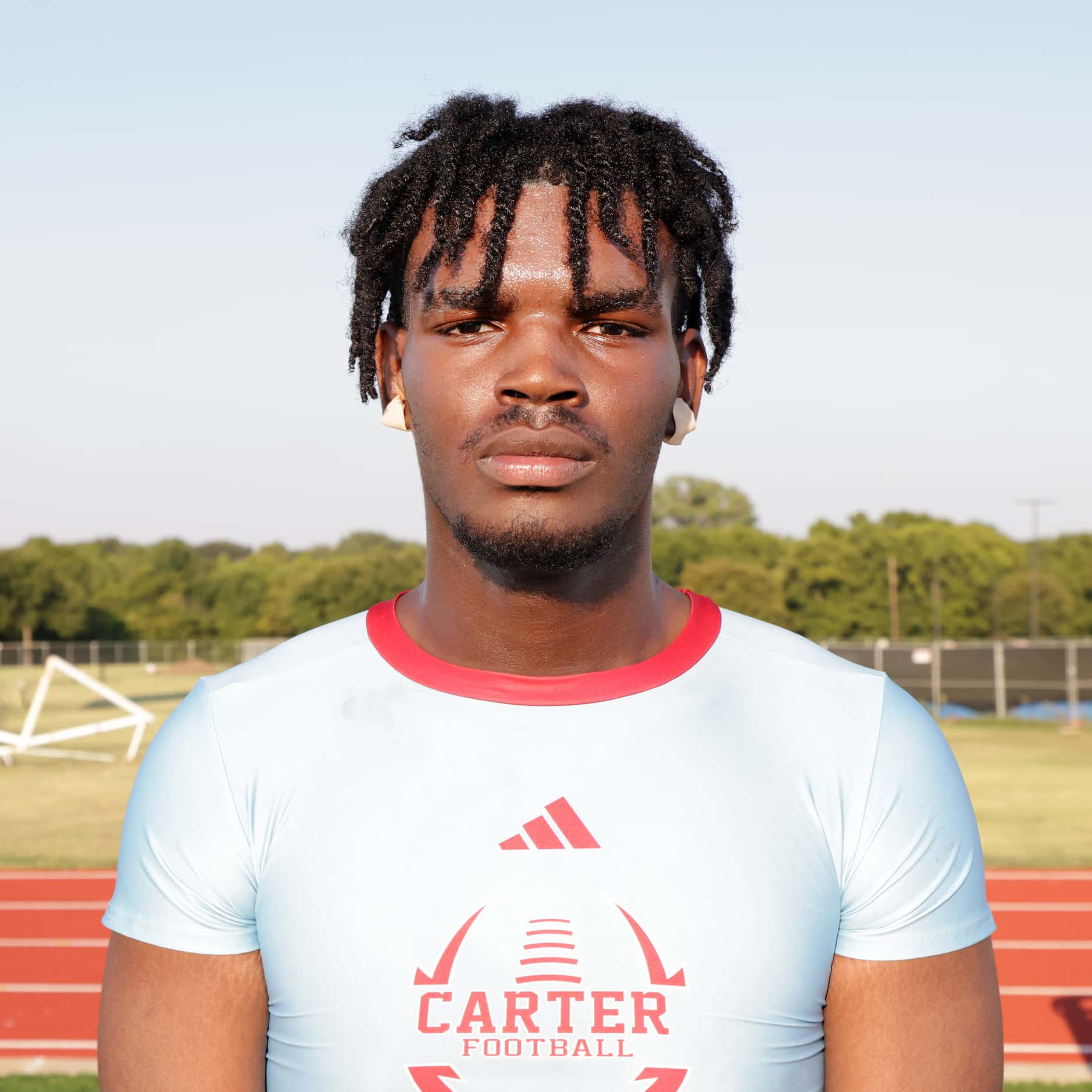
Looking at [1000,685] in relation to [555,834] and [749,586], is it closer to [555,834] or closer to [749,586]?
[555,834]

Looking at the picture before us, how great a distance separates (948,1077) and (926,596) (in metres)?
70.5

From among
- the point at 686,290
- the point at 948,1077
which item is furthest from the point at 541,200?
the point at 948,1077

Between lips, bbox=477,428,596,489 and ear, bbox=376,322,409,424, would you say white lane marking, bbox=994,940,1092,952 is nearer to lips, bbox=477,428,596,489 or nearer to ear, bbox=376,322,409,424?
ear, bbox=376,322,409,424

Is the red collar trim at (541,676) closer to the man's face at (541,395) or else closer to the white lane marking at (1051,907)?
the man's face at (541,395)

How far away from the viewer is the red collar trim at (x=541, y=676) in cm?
199

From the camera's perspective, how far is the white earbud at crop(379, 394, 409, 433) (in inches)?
86.7

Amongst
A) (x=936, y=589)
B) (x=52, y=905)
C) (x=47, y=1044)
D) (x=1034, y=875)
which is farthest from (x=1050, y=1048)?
(x=936, y=589)

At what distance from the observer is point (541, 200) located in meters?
2.02

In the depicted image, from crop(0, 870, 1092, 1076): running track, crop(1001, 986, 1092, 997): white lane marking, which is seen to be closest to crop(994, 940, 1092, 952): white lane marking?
crop(0, 870, 1092, 1076): running track

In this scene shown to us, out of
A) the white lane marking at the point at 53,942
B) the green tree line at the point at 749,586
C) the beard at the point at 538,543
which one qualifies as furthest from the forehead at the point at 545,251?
the green tree line at the point at 749,586

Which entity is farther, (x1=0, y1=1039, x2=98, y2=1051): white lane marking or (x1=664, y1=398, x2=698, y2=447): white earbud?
(x1=0, y1=1039, x2=98, y2=1051): white lane marking

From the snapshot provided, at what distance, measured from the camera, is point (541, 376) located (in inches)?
74.5

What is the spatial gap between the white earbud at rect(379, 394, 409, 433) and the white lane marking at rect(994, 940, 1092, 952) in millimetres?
9546

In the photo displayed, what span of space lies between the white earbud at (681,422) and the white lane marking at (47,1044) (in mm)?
7268
